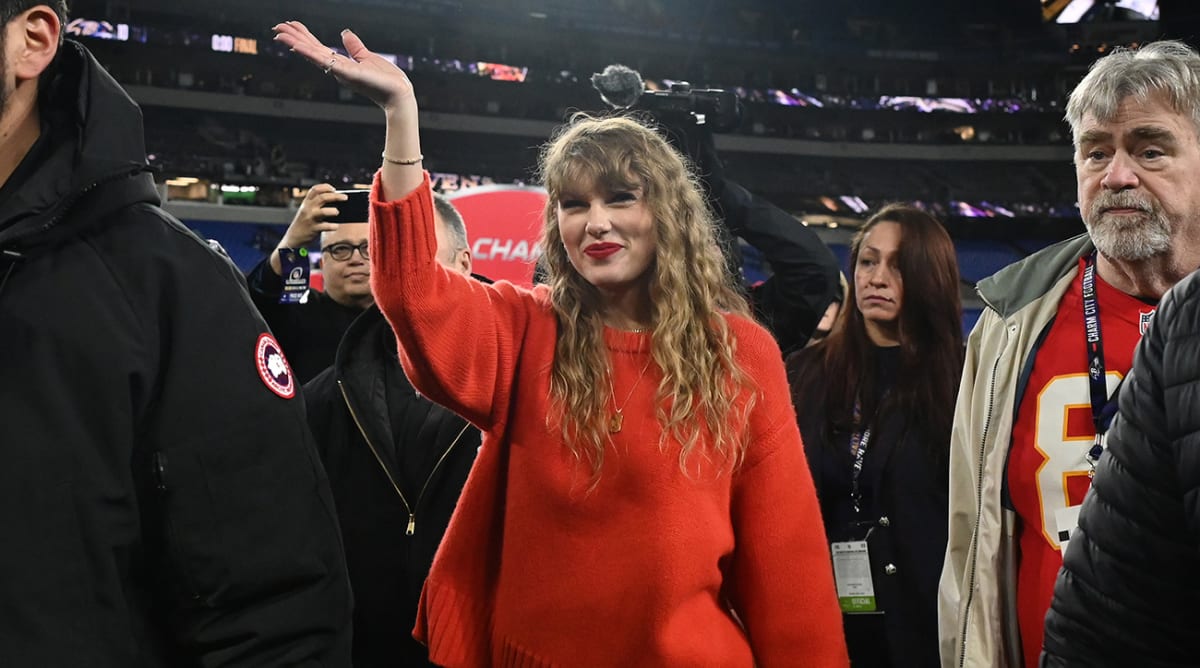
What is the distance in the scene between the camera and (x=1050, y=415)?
1.96m

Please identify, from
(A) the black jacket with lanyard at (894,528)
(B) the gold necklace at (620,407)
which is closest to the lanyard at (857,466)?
(A) the black jacket with lanyard at (894,528)

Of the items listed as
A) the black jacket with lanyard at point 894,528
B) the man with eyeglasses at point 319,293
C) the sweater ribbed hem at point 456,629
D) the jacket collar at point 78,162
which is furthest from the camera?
the man with eyeglasses at point 319,293

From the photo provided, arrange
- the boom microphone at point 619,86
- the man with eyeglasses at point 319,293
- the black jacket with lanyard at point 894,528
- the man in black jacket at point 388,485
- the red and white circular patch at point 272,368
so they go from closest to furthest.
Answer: the red and white circular patch at point 272,368 → the man in black jacket at point 388,485 → the boom microphone at point 619,86 → the black jacket with lanyard at point 894,528 → the man with eyeglasses at point 319,293

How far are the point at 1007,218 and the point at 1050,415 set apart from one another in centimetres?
2491

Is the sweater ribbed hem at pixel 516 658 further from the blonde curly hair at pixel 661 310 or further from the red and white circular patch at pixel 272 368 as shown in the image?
the red and white circular patch at pixel 272 368

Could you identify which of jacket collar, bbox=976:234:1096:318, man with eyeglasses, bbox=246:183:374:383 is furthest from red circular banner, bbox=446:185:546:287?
jacket collar, bbox=976:234:1096:318

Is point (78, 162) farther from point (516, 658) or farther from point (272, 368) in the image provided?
point (516, 658)

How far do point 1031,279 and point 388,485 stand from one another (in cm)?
142

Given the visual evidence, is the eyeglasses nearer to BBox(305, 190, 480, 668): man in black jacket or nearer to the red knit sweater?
BBox(305, 190, 480, 668): man in black jacket

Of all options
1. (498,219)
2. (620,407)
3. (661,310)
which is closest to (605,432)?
(620,407)

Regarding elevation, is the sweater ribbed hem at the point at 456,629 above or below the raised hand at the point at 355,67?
below

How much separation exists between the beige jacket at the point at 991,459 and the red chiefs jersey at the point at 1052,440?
23mm

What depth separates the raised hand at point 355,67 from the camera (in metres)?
1.52

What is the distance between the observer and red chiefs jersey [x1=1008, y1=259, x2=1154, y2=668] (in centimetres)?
191
